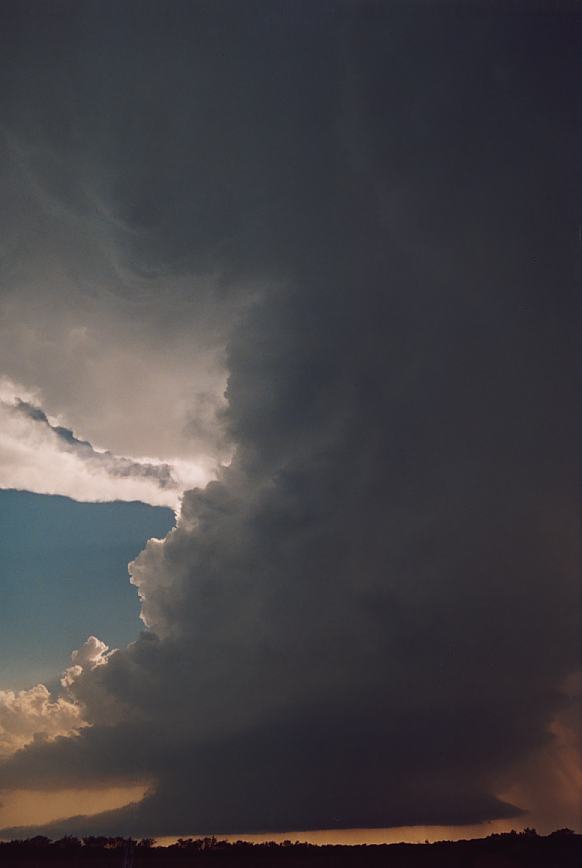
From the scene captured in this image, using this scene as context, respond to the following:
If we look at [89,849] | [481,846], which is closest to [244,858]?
[89,849]

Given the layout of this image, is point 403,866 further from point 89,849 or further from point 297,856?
point 89,849

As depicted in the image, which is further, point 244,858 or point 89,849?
point 244,858

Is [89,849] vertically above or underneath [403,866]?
above

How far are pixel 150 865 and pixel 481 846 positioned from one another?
140ft

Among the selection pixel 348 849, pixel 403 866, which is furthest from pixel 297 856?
pixel 403 866

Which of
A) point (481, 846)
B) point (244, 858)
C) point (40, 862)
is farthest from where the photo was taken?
A: point (481, 846)

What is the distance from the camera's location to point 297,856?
81.8 m

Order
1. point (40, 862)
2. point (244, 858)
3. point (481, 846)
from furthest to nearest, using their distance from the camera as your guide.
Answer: point (481, 846) < point (244, 858) < point (40, 862)

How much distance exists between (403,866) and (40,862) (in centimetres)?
4342

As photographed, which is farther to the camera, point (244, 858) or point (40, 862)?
point (244, 858)

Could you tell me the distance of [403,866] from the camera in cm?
8050

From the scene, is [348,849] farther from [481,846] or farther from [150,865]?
[150,865]

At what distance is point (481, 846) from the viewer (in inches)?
3319

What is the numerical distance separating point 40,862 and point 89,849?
A: 526 centimetres
